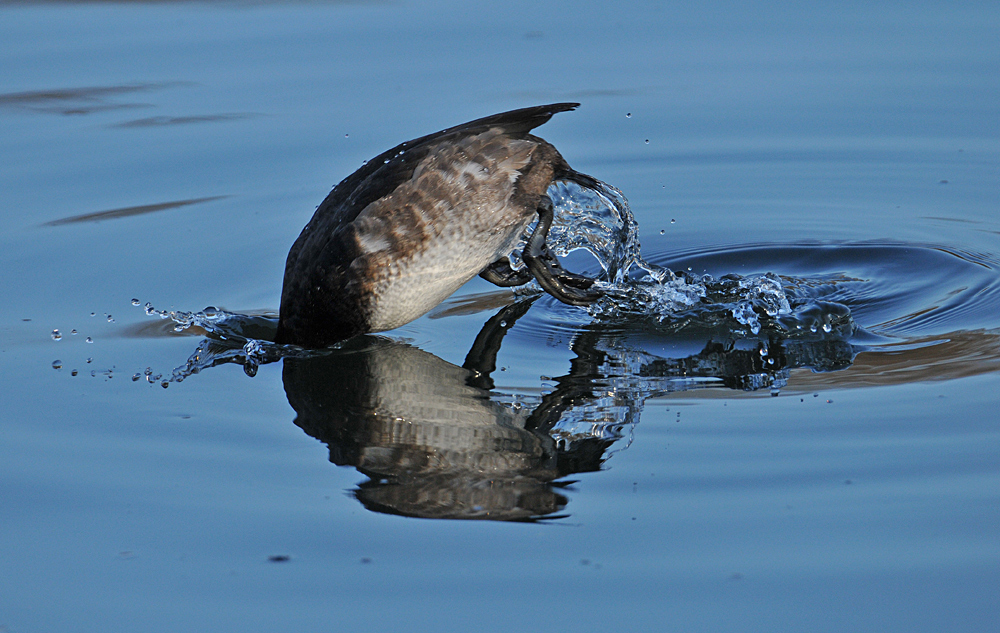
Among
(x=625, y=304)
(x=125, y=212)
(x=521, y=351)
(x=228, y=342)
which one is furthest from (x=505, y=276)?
(x=125, y=212)

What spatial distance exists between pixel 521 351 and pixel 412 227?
682mm

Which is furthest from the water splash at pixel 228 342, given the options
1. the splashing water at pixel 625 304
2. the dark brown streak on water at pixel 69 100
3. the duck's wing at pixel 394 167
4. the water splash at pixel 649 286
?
the dark brown streak on water at pixel 69 100

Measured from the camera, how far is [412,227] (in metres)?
4.85

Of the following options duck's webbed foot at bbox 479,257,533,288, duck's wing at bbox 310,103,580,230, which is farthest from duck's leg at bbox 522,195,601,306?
duck's wing at bbox 310,103,580,230

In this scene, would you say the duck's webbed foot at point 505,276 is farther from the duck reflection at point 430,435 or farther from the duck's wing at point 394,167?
the duck's wing at point 394,167

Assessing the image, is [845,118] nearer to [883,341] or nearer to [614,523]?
[883,341]

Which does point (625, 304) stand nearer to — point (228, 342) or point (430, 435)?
point (430, 435)

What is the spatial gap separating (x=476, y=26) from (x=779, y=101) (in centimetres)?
255

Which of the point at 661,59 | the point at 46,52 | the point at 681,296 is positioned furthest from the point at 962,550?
the point at 46,52

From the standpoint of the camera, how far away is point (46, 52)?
29.1 ft

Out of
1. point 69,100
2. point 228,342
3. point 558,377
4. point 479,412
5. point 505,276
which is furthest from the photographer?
point 69,100

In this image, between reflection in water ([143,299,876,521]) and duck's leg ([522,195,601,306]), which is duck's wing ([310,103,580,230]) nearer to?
duck's leg ([522,195,601,306])

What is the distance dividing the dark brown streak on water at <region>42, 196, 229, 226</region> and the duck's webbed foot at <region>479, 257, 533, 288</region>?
196cm

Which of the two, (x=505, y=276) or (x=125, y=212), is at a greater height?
(x=125, y=212)
